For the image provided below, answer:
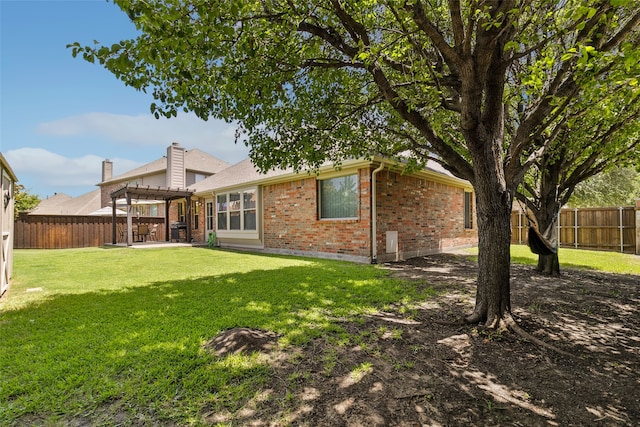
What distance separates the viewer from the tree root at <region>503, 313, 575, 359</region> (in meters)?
3.26

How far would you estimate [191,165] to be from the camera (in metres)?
24.8

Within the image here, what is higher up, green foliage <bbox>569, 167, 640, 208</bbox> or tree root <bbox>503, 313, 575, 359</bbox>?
green foliage <bbox>569, 167, 640, 208</bbox>

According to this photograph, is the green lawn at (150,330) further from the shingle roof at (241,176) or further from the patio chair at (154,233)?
the patio chair at (154,233)

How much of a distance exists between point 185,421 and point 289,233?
31.6ft

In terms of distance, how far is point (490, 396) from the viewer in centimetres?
246

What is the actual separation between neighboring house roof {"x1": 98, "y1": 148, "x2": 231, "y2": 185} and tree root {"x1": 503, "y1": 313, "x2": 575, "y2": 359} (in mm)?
24355

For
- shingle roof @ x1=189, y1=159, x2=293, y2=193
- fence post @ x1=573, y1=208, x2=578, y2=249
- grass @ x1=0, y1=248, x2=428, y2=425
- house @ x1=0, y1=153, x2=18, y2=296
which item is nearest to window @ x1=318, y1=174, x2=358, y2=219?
shingle roof @ x1=189, y1=159, x2=293, y2=193

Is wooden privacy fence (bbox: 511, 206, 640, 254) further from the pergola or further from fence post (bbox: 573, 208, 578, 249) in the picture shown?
the pergola

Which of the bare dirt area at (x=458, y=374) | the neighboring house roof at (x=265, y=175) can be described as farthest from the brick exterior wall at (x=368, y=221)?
the bare dirt area at (x=458, y=374)

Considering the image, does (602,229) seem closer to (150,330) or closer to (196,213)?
(150,330)

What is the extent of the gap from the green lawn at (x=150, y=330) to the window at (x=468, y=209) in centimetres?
870

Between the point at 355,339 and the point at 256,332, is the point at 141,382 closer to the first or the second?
the point at 256,332

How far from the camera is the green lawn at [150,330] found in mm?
2332

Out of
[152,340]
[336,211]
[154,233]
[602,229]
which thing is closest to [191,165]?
[154,233]
